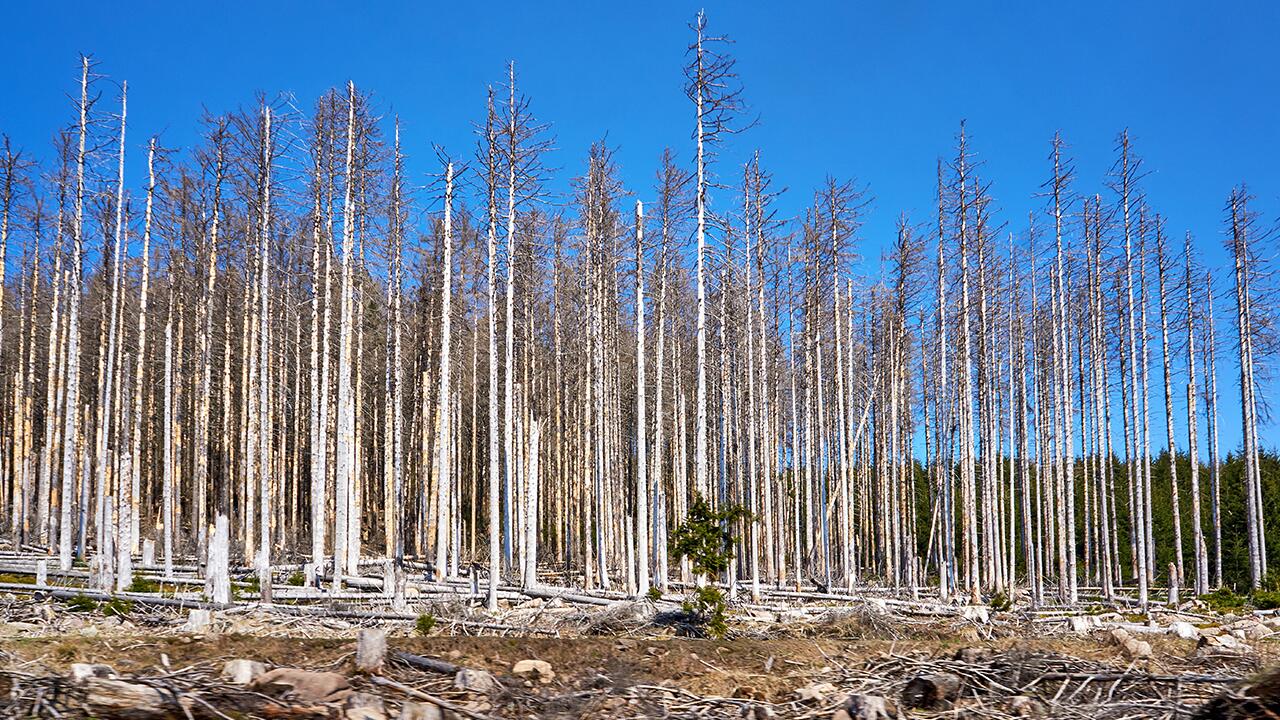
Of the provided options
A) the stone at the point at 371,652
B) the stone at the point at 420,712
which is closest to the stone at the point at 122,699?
the stone at the point at 420,712

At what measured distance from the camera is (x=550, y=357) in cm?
2719

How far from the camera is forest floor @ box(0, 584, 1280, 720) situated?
18.4 feet

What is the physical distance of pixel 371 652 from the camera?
22.2 feet

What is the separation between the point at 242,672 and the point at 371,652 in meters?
0.96

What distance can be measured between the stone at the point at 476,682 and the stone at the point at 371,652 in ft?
2.15

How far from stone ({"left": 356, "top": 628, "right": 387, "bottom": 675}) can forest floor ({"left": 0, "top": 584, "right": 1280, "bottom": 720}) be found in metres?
0.02

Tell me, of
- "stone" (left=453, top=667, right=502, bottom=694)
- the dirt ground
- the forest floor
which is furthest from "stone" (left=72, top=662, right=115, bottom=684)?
"stone" (left=453, top=667, right=502, bottom=694)

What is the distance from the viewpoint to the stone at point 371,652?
6.68m

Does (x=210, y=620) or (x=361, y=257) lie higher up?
(x=361, y=257)

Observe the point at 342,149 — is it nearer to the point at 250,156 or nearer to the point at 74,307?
the point at 250,156

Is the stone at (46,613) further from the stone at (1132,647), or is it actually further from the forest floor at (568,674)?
the stone at (1132,647)

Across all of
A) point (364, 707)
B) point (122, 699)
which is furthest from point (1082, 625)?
point (122, 699)

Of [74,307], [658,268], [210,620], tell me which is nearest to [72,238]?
→ [74,307]

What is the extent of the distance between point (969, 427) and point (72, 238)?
17.8 metres
